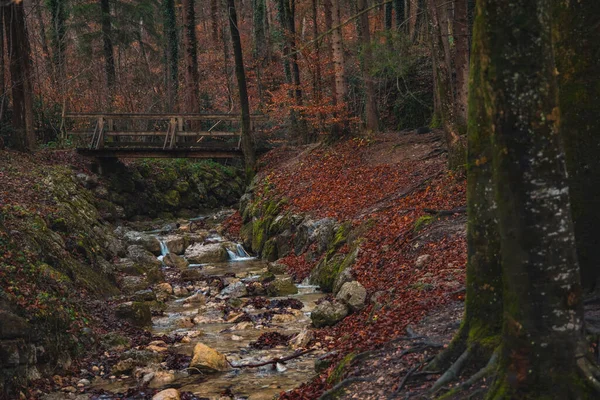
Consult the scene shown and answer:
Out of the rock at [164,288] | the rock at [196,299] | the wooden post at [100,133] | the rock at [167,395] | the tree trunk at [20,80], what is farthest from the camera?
the wooden post at [100,133]

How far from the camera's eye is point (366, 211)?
14234 mm

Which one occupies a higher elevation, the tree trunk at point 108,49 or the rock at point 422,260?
the tree trunk at point 108,49

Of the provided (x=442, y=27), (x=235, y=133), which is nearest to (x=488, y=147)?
(x=442, y=27)

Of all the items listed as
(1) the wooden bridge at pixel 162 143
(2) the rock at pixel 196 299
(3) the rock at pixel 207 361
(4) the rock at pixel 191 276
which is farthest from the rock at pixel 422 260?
(1) the wooden bridge at pixel 162 143

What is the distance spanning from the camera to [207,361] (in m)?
8.57

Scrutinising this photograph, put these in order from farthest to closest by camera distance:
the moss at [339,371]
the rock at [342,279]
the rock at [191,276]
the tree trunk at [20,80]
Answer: the tree trunk at [20,80]
the rock at [191,276]
the rock at [342,279]
the moss at [339,371]

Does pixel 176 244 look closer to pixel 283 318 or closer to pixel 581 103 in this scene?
pixel 283 318

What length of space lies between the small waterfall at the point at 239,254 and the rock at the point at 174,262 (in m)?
1.46

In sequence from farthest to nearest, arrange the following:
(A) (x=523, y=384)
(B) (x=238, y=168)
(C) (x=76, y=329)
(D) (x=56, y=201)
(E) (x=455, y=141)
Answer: (B) (x=238, y=168)
(D) (x=56, y=201)
(E) (x=455, y=141)
(C) (x=76, y=329)
(A) (x=523, y=384)

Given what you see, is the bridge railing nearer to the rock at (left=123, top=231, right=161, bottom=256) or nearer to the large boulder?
the rock at (left=123, top=231, right=161, bottom=256)

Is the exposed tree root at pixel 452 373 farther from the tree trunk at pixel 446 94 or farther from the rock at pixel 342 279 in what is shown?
the tree trunk at pixel 446 94

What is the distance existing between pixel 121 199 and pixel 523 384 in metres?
22.4

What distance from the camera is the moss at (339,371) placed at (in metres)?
6.45

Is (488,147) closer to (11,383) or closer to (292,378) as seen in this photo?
(292,378)
